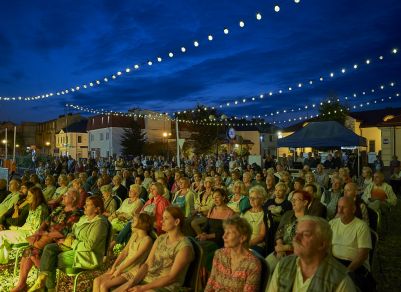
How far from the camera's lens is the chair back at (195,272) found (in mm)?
3285

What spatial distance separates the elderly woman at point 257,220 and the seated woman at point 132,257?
1.20m

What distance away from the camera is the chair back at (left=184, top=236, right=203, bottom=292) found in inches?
129

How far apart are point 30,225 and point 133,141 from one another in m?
34.6

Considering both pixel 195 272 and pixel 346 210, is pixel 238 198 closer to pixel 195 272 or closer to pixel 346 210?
pixel 346 210

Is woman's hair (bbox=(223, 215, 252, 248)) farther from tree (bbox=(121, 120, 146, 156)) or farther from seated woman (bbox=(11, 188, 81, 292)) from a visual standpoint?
tree (bbox=(121, 120, 146, 156))

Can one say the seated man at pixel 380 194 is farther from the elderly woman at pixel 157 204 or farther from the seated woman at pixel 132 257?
the seated woman at pixel 132 257

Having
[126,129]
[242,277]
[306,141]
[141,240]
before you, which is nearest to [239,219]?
[242,277]

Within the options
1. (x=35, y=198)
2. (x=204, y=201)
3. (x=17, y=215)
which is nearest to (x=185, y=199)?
(x=204, y=201)

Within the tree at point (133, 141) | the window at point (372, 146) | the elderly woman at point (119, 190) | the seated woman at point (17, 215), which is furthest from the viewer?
the tree at point (133, 141)

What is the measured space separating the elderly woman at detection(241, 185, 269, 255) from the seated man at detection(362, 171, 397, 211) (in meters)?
3.54

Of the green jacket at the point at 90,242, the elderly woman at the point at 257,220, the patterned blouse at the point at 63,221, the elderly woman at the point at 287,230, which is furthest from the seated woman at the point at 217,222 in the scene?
the patterned blouse at the point at 63,221

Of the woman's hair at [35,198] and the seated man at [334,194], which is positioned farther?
the seated man at [334,194]

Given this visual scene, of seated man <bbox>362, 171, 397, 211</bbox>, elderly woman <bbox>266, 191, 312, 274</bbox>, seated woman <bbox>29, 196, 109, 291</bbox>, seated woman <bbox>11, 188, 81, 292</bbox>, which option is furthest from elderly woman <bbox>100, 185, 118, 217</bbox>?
seated man <bbox>362, 171, 397, 211</bbox>

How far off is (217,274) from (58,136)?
5439cm
